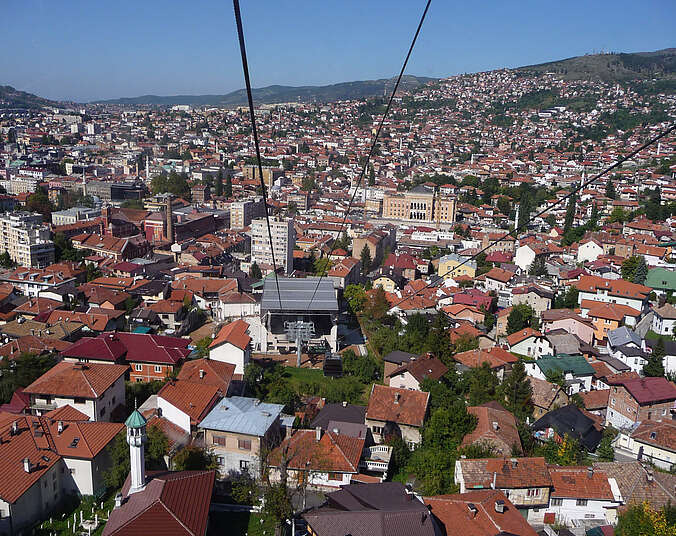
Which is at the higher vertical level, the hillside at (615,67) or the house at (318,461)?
the hillside at (615,67)

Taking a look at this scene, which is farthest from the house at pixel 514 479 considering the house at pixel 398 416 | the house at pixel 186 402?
the house at pixel 186 402

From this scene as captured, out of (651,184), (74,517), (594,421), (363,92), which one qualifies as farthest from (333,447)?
(363,92)

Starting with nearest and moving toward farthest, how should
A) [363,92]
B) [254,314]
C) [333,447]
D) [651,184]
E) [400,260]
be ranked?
[333,447], [254,314], [400,260], [651,184], [363,92]

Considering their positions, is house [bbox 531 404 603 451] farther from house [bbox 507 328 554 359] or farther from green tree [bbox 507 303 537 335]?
green tree [bbox 507 303 537 335]

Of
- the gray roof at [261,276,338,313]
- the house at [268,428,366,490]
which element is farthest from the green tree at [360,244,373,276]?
the house at [268,428,366,490]

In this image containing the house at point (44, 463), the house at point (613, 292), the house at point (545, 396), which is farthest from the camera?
the house at point (613, 292)

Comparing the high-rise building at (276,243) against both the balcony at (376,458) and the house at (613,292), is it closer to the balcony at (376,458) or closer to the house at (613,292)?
the house at (613,292)

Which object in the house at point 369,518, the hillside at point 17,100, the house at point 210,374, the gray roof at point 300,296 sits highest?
the hillside at point 17,100

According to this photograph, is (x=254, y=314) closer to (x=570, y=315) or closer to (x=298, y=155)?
(x=570, y=315)
